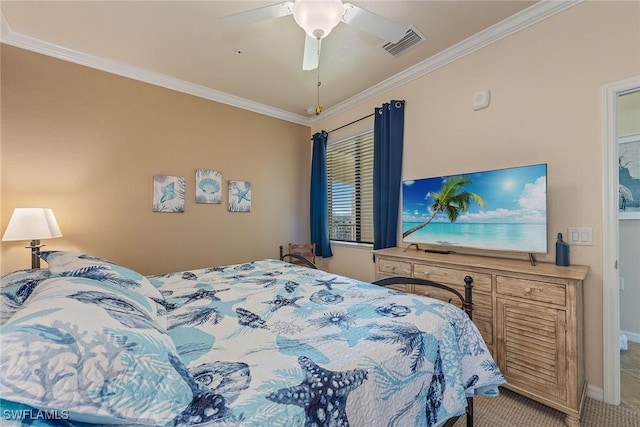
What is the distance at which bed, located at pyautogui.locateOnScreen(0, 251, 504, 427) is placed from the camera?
1.89ft

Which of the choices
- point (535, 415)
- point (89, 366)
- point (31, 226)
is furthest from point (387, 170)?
point (31, 226)

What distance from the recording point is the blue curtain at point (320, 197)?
409 cm

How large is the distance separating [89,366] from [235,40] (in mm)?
2699

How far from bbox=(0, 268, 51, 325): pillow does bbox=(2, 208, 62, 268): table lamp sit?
103 centimetres

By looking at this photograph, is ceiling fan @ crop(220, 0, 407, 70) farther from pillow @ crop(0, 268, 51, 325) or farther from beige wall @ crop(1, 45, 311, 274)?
beige wall @ crop(1, 45, 311, 274)

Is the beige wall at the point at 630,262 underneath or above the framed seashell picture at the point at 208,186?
underneath

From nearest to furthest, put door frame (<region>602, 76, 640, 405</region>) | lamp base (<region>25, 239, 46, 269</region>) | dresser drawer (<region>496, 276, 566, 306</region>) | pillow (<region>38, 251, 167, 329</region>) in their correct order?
pillow (<region>38, 251, 167, 329</region>) → dresser drawer (<region>496, 276, 566, 306</region>) → door frame (<region>602, 76, 640, 405</region>) → lamp base (<region>25, 239, 46, 269</region>)

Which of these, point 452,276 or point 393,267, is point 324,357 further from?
point 393,267

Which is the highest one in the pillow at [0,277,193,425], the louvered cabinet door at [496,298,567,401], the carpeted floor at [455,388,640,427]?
the pillow at [0,277,193,425]

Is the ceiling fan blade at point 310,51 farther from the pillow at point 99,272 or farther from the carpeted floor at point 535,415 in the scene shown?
the carpeted floor at point 535,415

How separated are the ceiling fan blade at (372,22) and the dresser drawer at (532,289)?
191 cm

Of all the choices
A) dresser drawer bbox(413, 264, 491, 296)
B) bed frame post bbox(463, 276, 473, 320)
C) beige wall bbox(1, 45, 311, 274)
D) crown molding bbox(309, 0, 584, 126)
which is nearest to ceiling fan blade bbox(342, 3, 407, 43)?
crown molding bbox(309, 0, 584, 126)

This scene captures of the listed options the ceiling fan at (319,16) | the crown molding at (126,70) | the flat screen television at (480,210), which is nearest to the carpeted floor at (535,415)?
the flat screen television at (480,210)

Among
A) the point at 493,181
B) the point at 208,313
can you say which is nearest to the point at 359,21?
the point at 493,181
